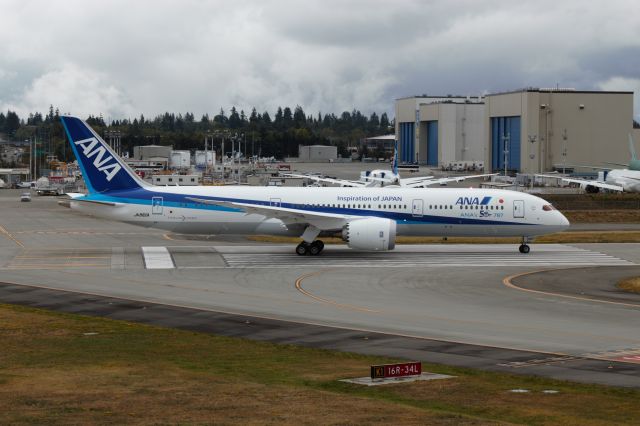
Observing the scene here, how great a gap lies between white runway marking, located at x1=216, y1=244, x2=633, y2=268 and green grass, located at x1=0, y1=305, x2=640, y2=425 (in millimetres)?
22173

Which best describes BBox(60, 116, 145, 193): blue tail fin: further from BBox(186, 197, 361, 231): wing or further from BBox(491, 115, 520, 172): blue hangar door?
BBox(491, 115, 520, 172): blue hangar door

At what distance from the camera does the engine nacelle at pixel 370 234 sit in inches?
2046

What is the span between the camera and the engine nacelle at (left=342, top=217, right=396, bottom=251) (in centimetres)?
5197

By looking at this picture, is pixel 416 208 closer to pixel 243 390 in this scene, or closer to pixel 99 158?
pixel 99 158

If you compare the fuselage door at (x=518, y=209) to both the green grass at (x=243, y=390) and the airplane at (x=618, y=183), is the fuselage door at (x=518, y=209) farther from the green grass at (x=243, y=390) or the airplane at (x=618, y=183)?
the airplane at (x=618, y=183)

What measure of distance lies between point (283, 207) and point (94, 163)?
11.0m

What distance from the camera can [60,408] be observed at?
19.2 m

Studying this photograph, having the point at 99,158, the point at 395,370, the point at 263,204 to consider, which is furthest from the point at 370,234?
the point at 395,370

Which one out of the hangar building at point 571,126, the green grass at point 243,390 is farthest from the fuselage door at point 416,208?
the hangar building at point 571,126

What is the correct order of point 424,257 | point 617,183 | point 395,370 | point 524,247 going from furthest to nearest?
point 617,183 → point 524,247 → point 424,257 → point 395,370

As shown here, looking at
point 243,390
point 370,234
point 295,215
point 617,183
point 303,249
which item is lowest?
point 243,390

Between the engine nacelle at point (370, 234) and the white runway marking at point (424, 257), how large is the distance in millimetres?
721

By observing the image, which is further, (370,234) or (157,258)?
(157,258)

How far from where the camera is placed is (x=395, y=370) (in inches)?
887
